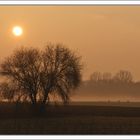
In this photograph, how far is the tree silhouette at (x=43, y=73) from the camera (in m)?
54.8

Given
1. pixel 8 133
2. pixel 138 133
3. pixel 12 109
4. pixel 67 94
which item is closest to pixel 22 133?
pixel 8 133

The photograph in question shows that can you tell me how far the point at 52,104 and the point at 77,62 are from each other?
237 inches

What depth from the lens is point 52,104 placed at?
54031mm

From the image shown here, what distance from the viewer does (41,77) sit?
5516cm

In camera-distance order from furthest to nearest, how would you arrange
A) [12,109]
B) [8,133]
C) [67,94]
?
[67,94]
[12,109]
[8,133]

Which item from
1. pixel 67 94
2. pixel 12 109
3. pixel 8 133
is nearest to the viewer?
pixel 8 133

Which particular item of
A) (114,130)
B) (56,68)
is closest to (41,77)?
(56,68)

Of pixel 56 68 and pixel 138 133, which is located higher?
pixel 56 68

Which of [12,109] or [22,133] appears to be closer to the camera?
[22,133]

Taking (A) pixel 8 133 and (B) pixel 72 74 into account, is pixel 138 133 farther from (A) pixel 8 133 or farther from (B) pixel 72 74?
(B) pixel 72 74

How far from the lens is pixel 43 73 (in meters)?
55.5

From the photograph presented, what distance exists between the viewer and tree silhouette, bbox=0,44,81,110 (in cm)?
5475

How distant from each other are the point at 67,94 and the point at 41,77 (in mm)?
3127

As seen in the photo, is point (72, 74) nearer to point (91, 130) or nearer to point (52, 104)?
point (52, 104)
